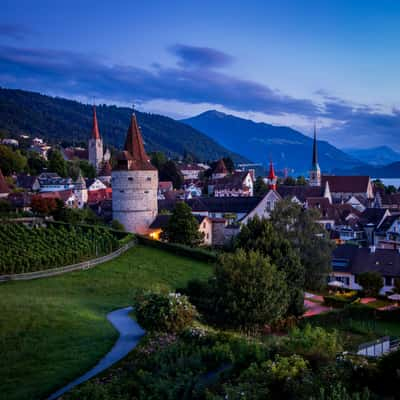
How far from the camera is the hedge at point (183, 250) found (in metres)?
39.5

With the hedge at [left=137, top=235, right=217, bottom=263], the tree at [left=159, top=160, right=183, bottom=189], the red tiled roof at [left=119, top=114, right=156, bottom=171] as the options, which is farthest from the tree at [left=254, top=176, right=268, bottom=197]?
the hedge at [left=137, top=235, right=217, bottom=263]

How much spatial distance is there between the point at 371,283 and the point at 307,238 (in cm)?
591

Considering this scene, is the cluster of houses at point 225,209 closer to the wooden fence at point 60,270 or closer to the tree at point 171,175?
the wooden fence at point 60,270

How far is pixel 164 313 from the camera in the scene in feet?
56.7

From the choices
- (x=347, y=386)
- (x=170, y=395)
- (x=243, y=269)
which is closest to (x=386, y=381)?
(x=347, y=386)

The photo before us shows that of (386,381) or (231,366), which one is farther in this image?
(231,366)

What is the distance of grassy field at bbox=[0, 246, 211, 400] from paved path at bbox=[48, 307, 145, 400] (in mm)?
252

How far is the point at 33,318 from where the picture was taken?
19.4 meters

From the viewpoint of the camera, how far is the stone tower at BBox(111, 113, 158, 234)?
48.8 meters

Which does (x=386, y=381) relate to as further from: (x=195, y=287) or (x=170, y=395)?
(x=195, y=287)

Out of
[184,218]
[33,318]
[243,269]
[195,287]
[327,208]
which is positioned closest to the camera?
[33,318]

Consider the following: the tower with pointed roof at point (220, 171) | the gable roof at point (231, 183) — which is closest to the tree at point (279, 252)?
the gable roof at point (231, 183)

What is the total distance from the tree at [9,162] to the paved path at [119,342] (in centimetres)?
7157

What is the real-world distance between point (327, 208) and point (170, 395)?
5997 cm
